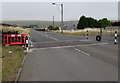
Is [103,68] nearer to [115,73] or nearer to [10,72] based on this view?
[115,73]

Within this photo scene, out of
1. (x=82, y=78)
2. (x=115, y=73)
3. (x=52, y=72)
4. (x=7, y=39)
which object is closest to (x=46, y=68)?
(x=52, y=72)

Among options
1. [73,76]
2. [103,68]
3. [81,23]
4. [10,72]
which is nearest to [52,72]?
[73,76]

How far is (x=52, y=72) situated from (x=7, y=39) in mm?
10150

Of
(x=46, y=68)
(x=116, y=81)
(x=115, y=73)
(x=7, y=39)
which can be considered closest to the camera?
(x=116, y=81)

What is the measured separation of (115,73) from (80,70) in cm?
142

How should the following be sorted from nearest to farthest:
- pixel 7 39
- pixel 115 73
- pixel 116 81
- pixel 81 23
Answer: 1. pixel 116 81
2. pixel 115 73
3. pixel 7 39
4. pixel 81 23

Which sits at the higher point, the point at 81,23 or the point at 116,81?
the point at 81,23

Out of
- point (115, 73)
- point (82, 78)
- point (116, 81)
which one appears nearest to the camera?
point (116, 81)

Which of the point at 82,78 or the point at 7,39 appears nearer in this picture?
the point at 82,78

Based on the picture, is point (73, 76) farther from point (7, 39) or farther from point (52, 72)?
point (7, 39)

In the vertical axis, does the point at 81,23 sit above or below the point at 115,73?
above

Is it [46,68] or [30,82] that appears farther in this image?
[46,68]

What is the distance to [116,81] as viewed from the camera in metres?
5.89

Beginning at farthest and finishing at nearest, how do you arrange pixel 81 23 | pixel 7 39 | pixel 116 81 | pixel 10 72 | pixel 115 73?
pixel 81 23 → pixel 7 39 → pixel 10 72 → pixel 115 73 → pixel 116 81
